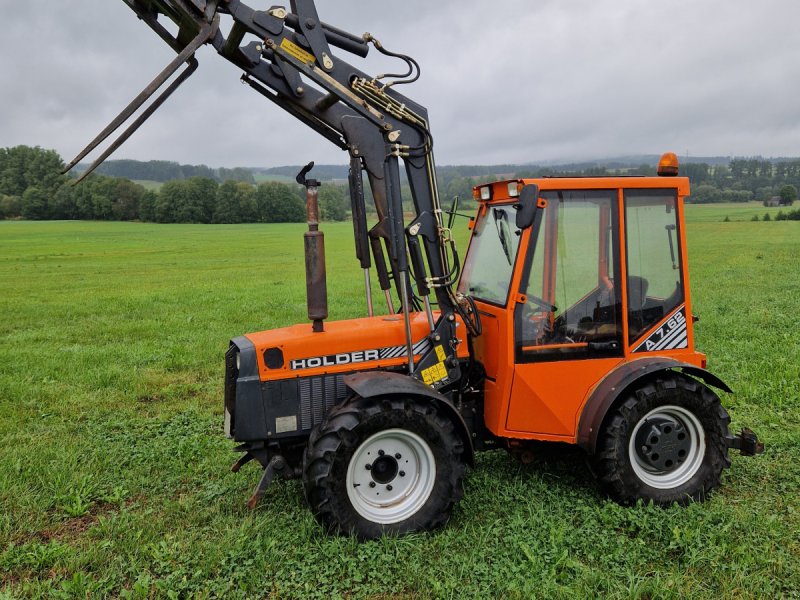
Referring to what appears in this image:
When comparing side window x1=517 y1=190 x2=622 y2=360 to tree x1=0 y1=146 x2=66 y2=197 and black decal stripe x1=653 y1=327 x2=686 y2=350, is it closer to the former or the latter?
black decal stripe x1=653 y1=327 x2=686 y2=350

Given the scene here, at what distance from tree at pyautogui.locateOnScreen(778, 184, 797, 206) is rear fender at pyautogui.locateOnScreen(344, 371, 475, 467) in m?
72.2

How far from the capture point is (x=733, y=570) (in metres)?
3.96

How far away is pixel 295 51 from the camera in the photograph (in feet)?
14.8

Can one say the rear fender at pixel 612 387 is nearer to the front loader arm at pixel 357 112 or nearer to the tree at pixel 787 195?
the front loader arm at pixel 357 112

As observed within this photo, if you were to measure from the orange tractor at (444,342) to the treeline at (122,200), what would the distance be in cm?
5723

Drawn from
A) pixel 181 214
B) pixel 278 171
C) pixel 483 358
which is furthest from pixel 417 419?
pixel 278 171

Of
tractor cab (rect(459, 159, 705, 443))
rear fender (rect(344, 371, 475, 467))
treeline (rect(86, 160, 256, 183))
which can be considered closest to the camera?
rear fender (rect(344, 371, 475, 467))

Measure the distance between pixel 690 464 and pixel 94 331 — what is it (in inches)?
431

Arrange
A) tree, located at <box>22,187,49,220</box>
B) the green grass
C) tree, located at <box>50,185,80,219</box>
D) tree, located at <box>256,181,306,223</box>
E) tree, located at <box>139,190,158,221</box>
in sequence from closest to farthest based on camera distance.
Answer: the green grass < tree, located at <box>50,185,80,219</box> < tree, located at <box>22,187,49,220</box> < tree, located at <box>256,181,306,223</box> < tree, located at <box>139,190,158,221</box>

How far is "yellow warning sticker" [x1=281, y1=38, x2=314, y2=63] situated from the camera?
445 centimetres

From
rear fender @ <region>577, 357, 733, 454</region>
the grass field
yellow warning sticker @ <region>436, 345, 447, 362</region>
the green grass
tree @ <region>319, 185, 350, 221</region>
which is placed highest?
the green grass

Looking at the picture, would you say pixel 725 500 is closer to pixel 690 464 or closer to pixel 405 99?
pixel 690 464

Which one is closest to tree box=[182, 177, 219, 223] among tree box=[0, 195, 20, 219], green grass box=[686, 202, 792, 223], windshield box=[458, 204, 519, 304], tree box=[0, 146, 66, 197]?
tree box=[0, 146, 66, 197]

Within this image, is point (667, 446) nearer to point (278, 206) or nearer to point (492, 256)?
point (492, 256)
